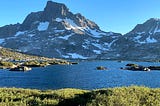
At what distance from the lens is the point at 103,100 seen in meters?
29.6

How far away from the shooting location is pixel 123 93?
32344 mm

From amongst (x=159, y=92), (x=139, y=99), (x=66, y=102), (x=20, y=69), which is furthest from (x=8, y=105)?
(x=20, y=69)

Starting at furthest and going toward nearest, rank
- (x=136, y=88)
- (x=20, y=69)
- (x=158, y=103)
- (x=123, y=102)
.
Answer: (x=20, y=69)
(x=136, y=88)
(x=158, y=103)
(x=123, y=102)

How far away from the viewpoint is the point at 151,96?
1294 inches

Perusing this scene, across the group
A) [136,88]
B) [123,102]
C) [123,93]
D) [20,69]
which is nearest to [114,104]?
[123,102]

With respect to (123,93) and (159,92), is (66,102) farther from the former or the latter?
(159,92)

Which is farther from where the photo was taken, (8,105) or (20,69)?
(20,69)

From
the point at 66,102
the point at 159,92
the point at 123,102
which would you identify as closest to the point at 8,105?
the point at 66,102

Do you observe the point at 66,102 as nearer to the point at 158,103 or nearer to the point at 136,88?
the point at 136,88

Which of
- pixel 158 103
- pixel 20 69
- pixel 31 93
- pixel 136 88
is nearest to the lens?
pixel 158 103

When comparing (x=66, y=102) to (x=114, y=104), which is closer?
(x=114, y=104)

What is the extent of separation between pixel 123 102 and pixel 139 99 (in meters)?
4.24

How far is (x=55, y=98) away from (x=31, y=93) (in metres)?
5.67

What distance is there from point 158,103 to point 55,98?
39.3 ft
